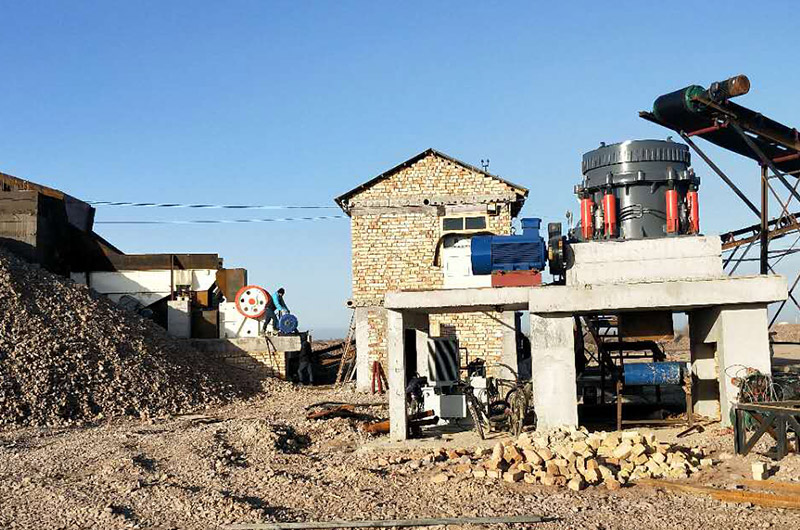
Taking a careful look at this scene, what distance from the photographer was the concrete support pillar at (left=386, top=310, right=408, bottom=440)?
14.5m

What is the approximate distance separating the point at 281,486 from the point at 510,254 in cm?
607

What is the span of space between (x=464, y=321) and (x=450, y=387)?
814cm

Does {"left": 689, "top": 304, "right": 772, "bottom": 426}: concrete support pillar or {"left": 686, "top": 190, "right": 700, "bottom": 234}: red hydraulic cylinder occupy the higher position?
{"left": 686, "top": 190, "right": 700, "bottom": 234}: red hydraulic cylinder

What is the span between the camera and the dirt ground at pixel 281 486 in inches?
367

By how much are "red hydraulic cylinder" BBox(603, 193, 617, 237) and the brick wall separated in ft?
30.3

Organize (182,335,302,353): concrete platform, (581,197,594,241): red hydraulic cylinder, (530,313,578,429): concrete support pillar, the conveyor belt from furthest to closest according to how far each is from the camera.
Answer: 1. (182,335,302,353): concrete platform
2. the conveyor belt
3. (581,197,594,241): red hydraulic cylinder
4. (530,313,578,429): concrete support pillar

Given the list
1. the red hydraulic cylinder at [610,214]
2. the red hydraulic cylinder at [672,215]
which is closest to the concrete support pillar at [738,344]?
the red hydraulic cylinder at [672,215]

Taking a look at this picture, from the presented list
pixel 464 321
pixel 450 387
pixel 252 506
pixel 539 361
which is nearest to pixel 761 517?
pixel 539 361

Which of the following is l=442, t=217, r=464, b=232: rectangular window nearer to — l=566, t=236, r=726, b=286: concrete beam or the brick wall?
the brick wall

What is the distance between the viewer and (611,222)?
1483cm

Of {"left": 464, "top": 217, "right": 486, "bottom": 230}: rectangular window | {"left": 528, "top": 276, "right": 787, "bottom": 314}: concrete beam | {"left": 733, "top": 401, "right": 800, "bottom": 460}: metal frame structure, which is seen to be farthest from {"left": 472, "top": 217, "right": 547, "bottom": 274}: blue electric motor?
{"left": 464, "top": 217, "right": 486, "bottom": 230}: rectangular window

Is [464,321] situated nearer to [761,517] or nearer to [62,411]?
[62,411]

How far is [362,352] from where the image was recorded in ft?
77.9

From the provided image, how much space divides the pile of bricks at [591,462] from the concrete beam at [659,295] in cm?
246
